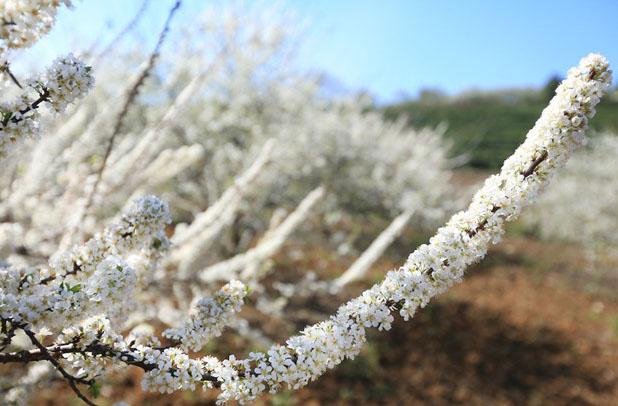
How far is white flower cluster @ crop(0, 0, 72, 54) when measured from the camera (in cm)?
112

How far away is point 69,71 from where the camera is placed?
Result: 132cm

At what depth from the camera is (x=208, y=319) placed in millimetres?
1573

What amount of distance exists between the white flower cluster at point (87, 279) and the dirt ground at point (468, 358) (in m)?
4.47

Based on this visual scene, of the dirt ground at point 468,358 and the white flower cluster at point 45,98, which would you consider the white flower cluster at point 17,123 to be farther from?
the dirt ground at point 468,358

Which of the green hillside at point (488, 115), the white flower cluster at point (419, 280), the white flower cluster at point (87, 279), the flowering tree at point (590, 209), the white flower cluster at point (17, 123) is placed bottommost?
the white flower cluster at point (419, 280)

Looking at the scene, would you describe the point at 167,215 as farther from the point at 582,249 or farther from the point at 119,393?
the point at 582,249

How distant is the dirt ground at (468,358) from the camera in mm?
6469

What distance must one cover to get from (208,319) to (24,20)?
1.00 meters

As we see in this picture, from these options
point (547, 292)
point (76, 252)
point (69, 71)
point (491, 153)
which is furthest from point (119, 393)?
point (491, 153)

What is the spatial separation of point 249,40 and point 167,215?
855cm

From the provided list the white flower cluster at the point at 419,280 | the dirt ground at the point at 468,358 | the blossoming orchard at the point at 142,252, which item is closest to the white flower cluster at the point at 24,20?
the blossoming orchard at the point at 142,252

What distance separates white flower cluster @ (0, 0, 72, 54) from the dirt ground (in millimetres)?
5089

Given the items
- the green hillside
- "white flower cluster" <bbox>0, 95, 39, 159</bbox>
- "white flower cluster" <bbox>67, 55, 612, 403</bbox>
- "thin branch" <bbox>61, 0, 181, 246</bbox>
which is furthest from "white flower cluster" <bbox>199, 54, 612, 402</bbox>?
the green hillside

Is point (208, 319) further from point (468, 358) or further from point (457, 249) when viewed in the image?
point (468, 358)
